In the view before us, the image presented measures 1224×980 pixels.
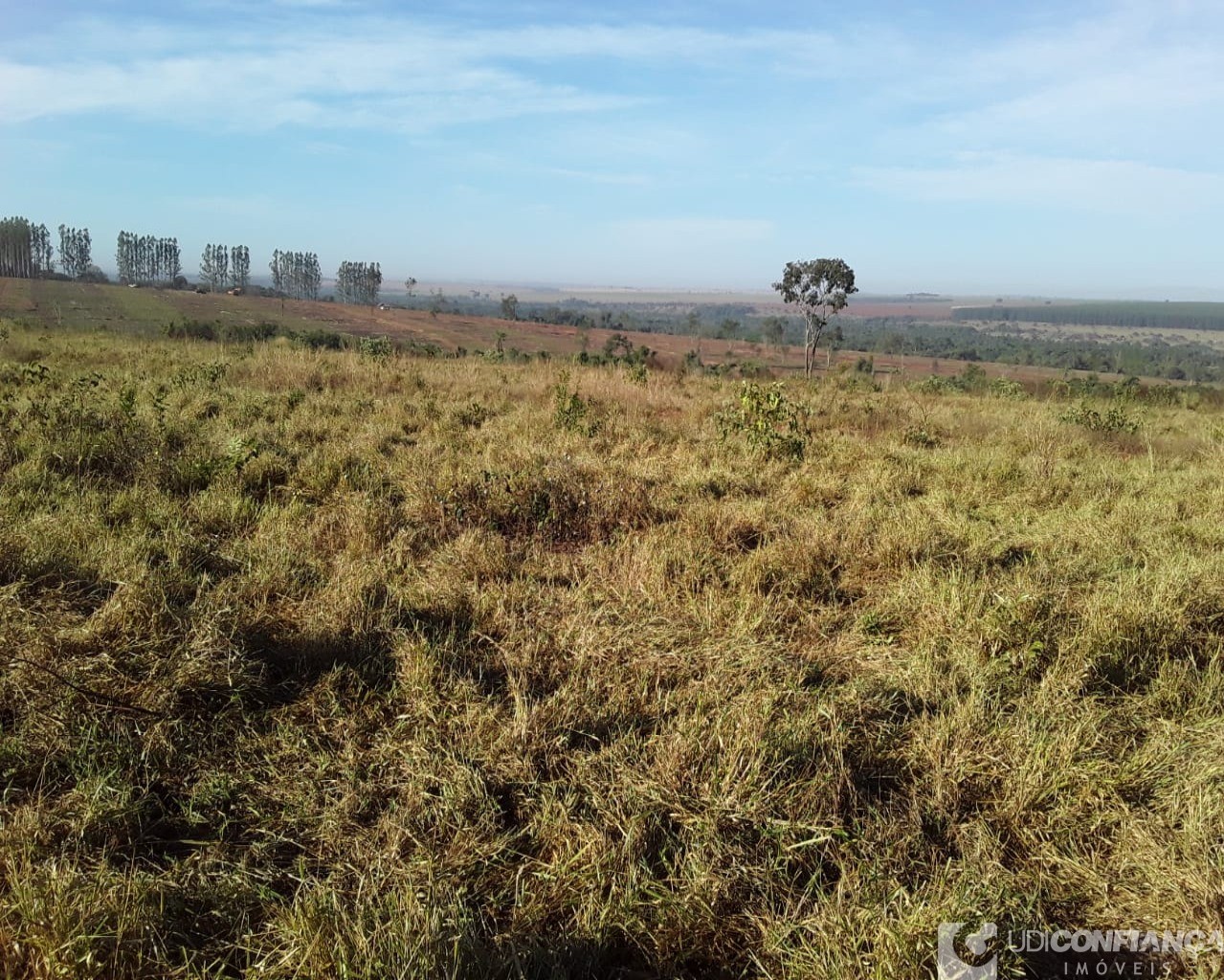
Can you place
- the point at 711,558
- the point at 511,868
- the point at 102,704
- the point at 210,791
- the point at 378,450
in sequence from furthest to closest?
the point at 378,450, the point at 711,558, the point at 102,704, the point at 210,791, the point at 511,868

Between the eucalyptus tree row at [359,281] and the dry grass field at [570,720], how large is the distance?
216 ft

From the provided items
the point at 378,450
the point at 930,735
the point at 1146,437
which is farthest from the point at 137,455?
the point at 1146,437

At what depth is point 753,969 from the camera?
1.73 metres

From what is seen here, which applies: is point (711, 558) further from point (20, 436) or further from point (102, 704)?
point (20, 436)

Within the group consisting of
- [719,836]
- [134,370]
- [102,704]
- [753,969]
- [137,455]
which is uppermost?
[134,370]

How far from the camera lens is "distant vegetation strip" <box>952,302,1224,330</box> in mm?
116812

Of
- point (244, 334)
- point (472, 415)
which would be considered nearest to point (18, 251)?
point (244, 334)

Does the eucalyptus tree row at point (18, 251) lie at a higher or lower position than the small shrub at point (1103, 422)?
higher

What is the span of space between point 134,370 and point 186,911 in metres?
10.2

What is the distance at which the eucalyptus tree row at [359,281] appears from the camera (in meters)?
65.8

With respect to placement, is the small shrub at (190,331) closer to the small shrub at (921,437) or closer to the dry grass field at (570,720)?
the dry grass field at (570,720)

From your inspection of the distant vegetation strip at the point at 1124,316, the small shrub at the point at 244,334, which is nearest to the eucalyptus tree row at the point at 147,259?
the small shrub at the point at 244,334

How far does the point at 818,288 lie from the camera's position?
80.7 feet

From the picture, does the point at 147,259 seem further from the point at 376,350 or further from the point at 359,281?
the point at 376,350
